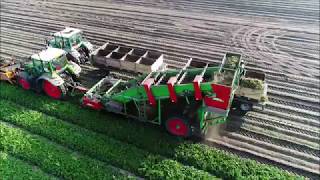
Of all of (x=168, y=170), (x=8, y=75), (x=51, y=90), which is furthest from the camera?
(x=8, y=75)

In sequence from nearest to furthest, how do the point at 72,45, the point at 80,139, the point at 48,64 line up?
the point at 80,139 → the point at 48,64 → the point at 72,45

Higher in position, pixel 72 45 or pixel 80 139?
pixel 72 45

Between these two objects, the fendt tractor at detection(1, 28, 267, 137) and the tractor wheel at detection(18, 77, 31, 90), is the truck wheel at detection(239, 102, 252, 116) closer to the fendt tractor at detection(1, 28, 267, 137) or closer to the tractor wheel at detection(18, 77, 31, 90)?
the fendt tractor at detection(1, 28, 267, 137)

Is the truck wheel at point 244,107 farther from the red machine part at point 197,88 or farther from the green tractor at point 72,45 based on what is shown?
the green tractor at point 72,45

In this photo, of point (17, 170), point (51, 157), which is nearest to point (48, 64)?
point (51, 157)

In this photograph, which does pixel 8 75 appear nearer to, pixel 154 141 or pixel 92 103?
pixel 92 103

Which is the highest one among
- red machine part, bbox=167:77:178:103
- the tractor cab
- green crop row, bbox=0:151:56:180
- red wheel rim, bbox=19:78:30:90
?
red machine part, bbox=167:77:178:103

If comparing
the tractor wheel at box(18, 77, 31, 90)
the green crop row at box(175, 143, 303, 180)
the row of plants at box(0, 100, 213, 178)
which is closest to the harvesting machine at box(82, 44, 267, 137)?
the green crop row at box(175, 143, 303, 180)

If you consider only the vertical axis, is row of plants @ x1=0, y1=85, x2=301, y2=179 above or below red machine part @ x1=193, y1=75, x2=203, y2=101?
below
